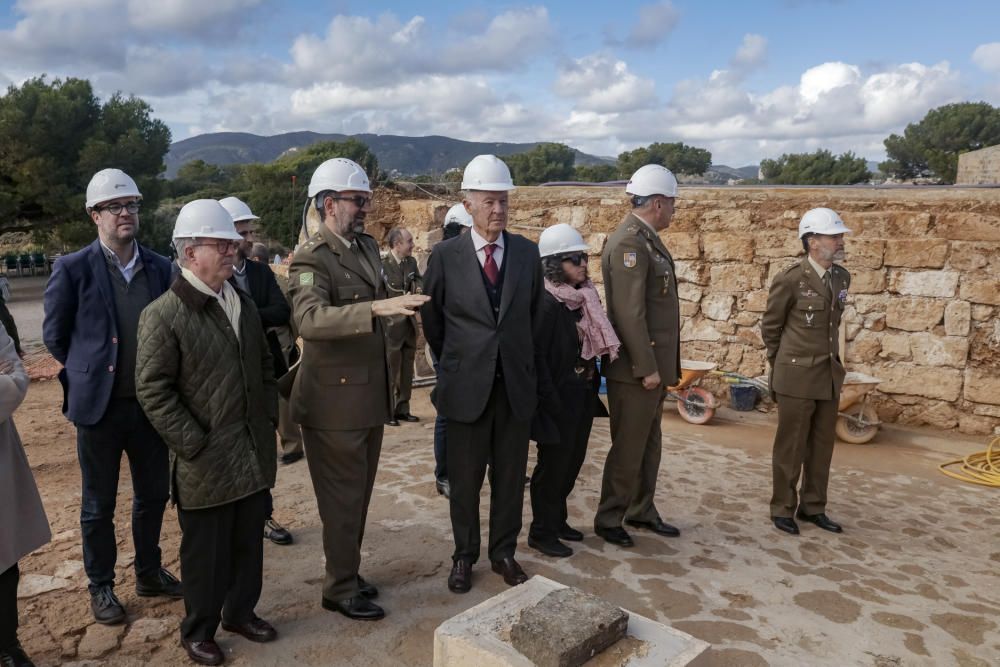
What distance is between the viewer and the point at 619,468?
4.21 meters

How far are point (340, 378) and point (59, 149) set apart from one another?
2477 centimetres

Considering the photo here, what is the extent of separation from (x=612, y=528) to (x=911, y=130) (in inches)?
1690

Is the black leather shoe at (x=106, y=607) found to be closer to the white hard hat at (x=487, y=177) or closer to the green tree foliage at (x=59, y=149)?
the white hard hat at (x=487, y=177)

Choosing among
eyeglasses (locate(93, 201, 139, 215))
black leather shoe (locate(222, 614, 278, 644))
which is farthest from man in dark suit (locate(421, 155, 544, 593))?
eyeglasses (locate(93, 201, 139, 215))

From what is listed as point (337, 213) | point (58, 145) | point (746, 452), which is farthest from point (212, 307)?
point (58, 145)

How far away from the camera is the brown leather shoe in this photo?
3623mm

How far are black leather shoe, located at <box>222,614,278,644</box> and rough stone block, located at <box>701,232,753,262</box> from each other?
5880mm

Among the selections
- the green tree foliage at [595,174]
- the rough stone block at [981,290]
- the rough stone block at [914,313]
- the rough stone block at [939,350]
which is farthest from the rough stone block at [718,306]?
the green tree foliage at [595,174]

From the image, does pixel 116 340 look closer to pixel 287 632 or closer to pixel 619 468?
pixel 287 632

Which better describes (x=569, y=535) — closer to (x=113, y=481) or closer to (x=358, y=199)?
(x=358, y=199)

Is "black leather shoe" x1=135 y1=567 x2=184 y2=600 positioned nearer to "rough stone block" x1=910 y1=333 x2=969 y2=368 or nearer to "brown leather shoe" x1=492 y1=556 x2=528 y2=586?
"brown leather shoe" x1=492 y1=556 x2=528 y2=586

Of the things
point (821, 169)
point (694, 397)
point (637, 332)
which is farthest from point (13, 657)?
point (821, 169)

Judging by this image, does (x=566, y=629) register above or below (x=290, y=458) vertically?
above

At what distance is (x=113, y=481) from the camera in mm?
3314
